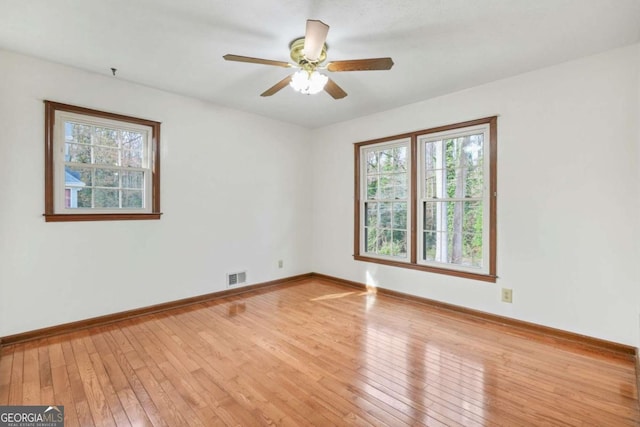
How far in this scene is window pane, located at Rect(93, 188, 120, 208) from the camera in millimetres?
3100

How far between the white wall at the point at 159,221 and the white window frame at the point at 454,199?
200 centimetres

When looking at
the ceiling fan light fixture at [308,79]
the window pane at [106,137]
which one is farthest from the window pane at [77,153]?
the ceiling fan light fixture at [308,79]

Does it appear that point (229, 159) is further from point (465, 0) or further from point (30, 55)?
point (465, 0)

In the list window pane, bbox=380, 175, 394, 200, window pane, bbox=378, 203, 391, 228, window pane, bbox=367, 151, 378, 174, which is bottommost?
window pane, bbox=378, 203, 391, 228

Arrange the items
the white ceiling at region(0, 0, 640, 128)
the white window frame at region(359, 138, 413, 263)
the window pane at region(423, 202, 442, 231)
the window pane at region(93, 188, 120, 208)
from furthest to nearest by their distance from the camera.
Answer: the white window frame at region(359, 138, 413, 263) → the window pane at region(423, 202, 442, 231) → the window pane at region(93, 188, 120, 208) → the white ceiling at region(0, 0, 640, 128)

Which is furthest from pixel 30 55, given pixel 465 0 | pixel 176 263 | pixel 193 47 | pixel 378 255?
pixel 378 255

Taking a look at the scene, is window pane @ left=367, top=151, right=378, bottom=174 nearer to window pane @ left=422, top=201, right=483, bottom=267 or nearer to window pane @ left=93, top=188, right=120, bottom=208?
window pane @ left=422, top=201, right=483, bottom=267

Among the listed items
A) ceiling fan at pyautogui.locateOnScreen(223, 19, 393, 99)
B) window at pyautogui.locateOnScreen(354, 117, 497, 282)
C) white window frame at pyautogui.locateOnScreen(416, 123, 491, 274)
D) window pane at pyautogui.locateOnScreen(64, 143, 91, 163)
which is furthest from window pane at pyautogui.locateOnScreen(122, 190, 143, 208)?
white window frame at pyautogui.locateOnScreen(416, 123, 491, 274)

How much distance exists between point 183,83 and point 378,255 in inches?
129

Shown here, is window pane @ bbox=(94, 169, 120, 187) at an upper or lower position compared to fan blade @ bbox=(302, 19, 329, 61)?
lower

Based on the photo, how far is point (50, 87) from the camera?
2793 millimetres

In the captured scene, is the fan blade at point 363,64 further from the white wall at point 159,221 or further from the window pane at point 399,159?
the white wall at point 159,221

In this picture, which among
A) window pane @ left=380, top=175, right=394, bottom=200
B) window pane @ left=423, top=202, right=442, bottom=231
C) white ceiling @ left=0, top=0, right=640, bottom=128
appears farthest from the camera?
window pane @ left=380, top=175, right=394, bottom=200

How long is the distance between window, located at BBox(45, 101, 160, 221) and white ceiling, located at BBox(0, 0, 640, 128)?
51 centimetres
